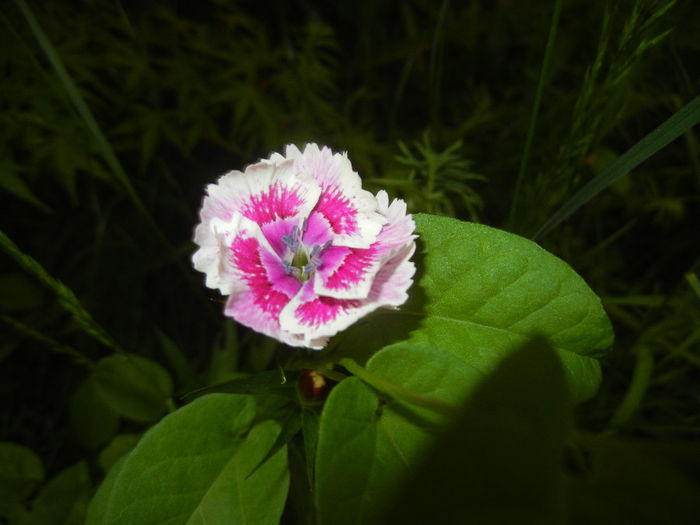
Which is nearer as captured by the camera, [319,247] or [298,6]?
[319,247]

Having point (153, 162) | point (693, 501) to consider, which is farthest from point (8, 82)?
point (693, 501)

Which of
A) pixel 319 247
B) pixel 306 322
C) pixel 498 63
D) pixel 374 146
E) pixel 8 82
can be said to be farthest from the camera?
pixel 498 63

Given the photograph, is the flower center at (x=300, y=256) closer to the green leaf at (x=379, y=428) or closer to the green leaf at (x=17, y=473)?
the green leaf at (x=379, y=428)

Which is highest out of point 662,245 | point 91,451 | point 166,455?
point 166,455

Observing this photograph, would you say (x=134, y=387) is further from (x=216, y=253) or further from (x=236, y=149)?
(x=236, y=149)

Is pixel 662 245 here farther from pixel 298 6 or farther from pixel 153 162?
pixel 153 162

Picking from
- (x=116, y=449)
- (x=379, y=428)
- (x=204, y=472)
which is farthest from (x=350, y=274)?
(x=116, y=449)

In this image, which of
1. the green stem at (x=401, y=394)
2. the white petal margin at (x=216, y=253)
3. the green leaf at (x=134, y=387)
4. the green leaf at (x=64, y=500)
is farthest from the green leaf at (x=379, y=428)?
the green leaf at (x=64, y=500)
